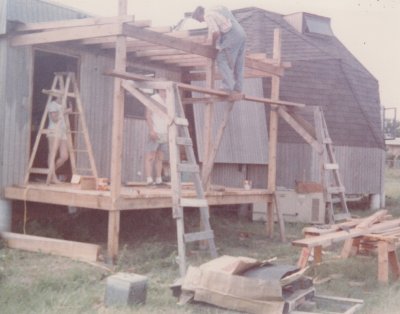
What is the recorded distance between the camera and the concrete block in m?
5.55

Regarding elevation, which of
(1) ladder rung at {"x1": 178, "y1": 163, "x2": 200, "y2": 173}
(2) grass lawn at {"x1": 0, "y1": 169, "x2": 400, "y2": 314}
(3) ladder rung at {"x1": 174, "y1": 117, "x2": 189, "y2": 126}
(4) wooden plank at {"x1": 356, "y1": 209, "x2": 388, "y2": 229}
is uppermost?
(3) ladder rung at {"x1": 174, "y1": 117, "x2": 189, "y2": 126}

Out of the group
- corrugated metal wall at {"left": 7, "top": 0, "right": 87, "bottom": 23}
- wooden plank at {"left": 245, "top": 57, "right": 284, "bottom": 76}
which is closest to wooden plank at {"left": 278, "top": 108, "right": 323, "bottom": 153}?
wooden plank at {"left": 245, "top": 57, "right": 284, "bottom": 76}

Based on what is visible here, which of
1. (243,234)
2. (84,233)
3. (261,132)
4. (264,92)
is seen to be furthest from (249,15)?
(84,233)

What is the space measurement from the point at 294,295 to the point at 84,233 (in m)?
5.22

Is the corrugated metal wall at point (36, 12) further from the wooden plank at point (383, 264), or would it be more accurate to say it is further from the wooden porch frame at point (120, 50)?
the wooden plank at point (383, 264)

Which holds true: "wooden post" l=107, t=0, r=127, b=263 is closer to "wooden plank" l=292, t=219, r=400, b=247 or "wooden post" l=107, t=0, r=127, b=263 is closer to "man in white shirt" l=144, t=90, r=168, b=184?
"man in white shirt" l=144, t=90, r=168, b=184

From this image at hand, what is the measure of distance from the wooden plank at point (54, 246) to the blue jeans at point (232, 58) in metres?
3.16

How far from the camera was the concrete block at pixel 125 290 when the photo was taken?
5.55 m

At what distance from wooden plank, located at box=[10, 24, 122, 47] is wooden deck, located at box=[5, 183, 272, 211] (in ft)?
7.11

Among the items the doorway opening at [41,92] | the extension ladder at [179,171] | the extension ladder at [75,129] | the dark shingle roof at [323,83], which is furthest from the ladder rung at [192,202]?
the dark shingle roof at [323,83]

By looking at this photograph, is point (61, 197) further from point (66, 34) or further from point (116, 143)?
point (66, 34)

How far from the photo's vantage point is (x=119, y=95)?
7848 millimetres

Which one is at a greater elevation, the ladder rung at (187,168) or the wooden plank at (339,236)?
the ladder rung at (187,168)

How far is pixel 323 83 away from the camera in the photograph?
53.1 ft
